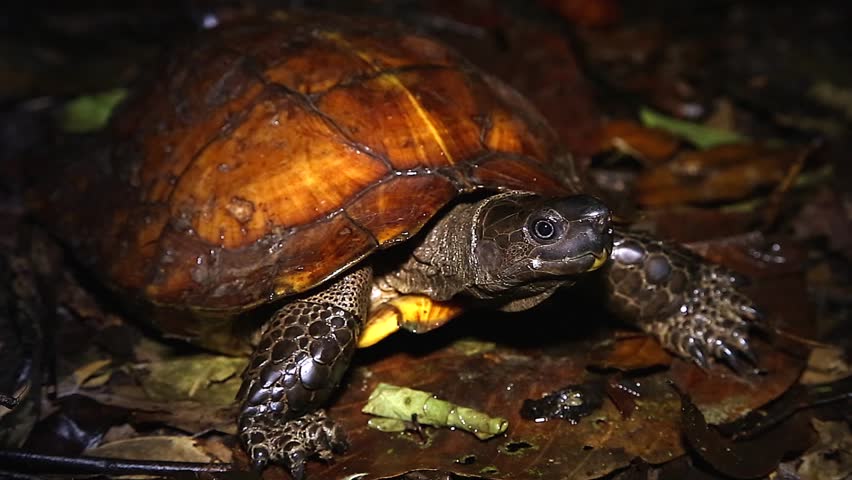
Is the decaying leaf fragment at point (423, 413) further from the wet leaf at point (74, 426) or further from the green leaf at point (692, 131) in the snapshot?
the green leaf at point (692, 131)

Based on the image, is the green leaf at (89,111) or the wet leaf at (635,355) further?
the green leaf at (89,111)

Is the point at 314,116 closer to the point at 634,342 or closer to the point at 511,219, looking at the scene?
the point at 511,219

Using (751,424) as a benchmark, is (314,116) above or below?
above

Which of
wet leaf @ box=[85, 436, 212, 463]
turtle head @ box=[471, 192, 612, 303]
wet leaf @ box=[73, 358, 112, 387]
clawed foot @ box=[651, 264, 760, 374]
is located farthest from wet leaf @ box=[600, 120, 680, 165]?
wet leaf @ box=[73, 358, 112, 387]

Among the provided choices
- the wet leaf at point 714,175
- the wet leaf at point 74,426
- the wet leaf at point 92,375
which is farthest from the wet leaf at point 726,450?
the wet leaf at point 92,375

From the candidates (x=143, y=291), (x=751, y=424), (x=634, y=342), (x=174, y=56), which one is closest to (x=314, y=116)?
(x=143, y=291)

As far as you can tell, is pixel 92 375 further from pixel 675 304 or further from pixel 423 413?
pixel 675 304

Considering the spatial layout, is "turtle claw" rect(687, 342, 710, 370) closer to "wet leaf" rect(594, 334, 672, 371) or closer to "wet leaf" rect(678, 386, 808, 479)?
"wet leaf" rect(594, 334, 672, 371)
